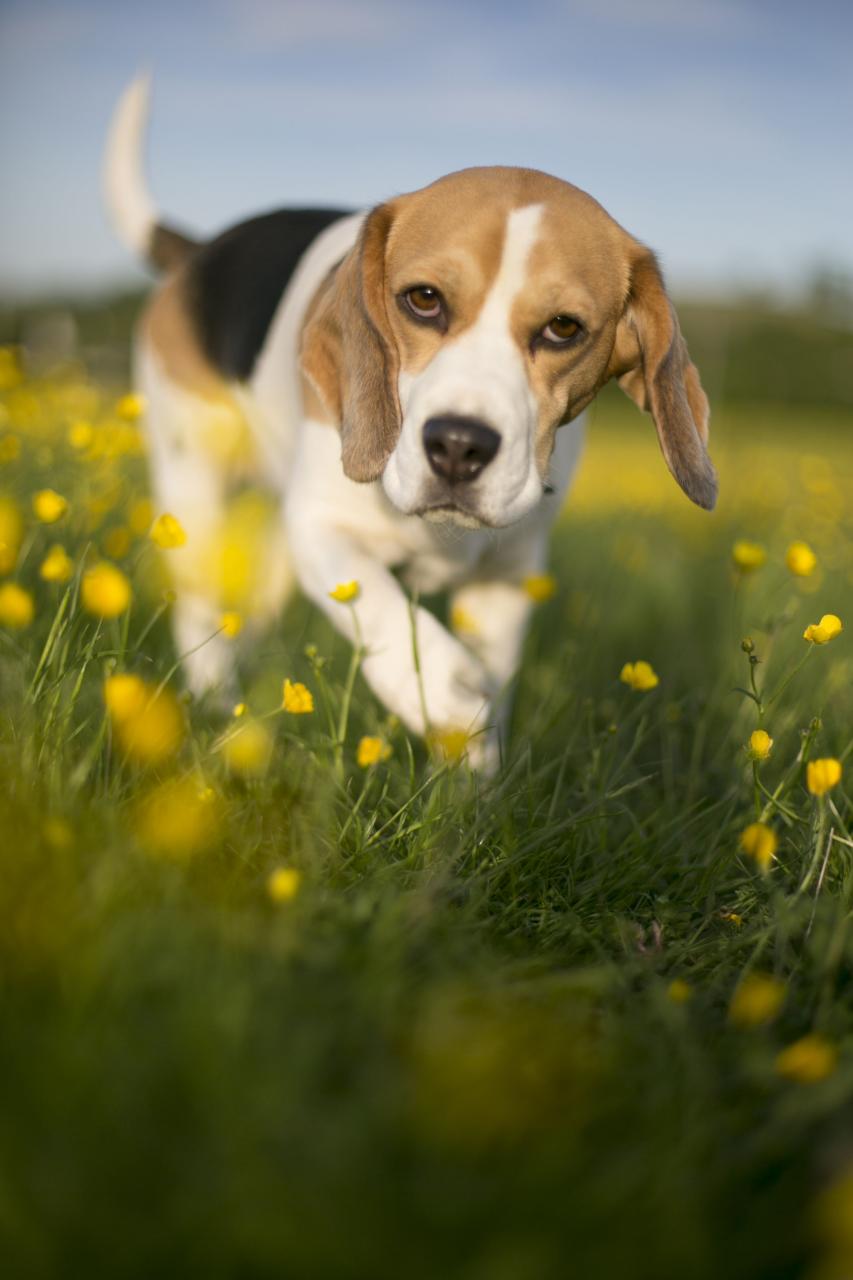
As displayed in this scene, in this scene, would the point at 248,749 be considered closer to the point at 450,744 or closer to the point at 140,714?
the point at 140,714

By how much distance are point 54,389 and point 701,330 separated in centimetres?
2060

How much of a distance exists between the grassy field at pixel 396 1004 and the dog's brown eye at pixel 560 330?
2.03 feet

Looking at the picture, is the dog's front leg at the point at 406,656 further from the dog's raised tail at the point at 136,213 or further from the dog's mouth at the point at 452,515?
the dog's raised tail at the point at 136,213

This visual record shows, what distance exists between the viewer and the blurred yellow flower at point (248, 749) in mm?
1687

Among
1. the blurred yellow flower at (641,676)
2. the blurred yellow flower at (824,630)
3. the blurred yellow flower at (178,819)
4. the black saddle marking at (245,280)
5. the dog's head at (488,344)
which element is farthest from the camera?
the black saddle marking at (245,280)

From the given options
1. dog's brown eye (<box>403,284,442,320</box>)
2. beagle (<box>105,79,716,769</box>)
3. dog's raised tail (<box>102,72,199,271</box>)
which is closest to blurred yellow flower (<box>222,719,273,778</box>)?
beagle (<box>105,79,716,769</box>)

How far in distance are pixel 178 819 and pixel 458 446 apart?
108cm

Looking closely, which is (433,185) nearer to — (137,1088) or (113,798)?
(113,798)

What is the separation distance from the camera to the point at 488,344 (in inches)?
90.5

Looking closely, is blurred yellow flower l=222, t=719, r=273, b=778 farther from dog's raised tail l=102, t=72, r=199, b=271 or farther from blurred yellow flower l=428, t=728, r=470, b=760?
dog's raised tail l=102, t=72, r=199, b=271

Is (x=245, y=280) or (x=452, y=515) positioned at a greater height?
(x=245, y=280)

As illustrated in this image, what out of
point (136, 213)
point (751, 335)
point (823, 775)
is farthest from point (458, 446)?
point (751, 335)

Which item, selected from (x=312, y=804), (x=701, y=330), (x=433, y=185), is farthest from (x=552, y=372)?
(x=701, y=330)

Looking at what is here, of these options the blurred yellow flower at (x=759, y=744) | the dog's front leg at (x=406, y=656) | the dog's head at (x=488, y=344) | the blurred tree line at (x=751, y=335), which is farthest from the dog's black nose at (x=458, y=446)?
the blurred tree line at (x=751, y=335)
